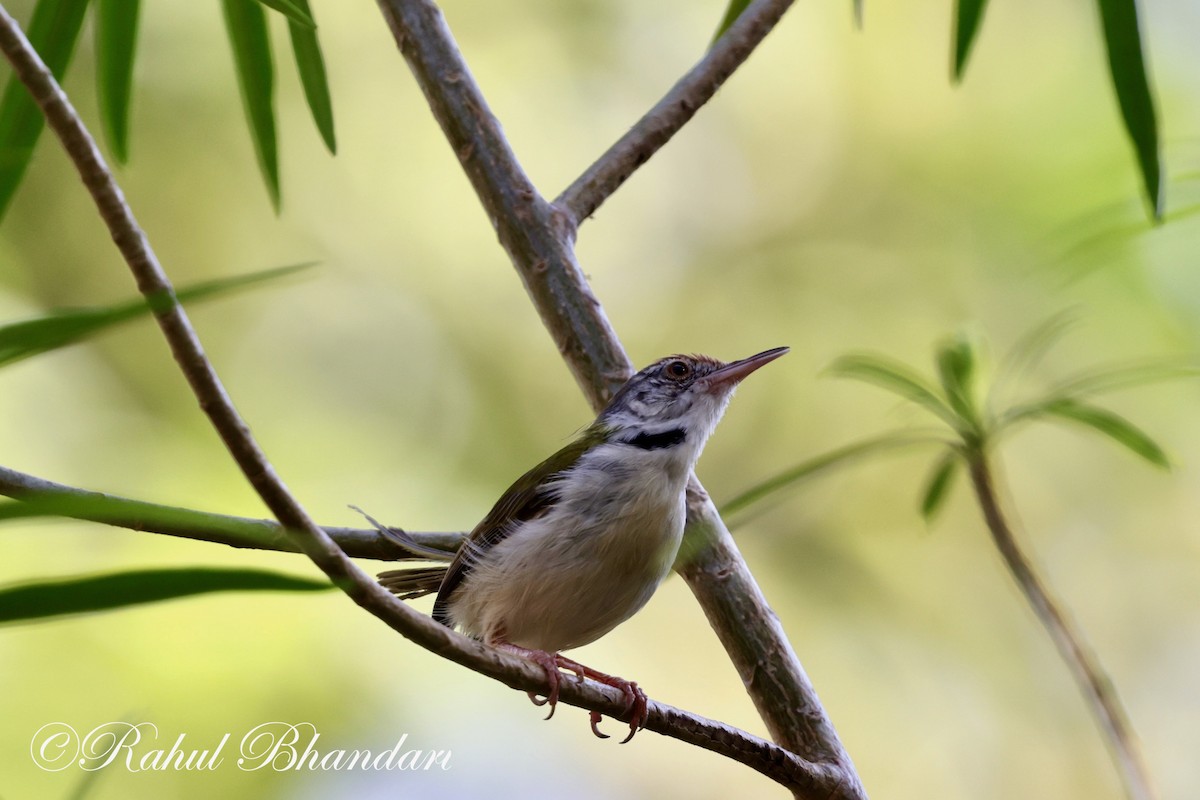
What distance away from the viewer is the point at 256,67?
8.91 ft

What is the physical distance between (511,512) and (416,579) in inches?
15.5

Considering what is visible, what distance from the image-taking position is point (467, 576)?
2943 millimetres

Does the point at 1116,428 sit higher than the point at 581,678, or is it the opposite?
the point at 1116,428

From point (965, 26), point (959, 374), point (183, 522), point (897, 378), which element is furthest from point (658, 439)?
→ point (183, 522)

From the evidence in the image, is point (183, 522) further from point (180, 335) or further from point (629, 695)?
point (629, 695)

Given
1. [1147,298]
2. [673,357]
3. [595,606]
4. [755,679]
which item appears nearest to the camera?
[755,679]

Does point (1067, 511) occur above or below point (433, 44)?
below

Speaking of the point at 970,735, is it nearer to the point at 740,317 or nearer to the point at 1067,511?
the point at 1067,511

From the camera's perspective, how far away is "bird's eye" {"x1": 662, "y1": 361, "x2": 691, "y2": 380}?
3.37 meters

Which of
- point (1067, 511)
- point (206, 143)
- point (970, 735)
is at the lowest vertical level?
point (970, 735)

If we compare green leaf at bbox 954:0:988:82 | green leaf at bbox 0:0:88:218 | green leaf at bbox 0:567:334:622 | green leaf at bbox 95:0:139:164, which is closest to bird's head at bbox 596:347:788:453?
green leaf at bbox 954:0:988:82

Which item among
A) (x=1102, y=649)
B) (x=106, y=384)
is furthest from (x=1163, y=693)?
(x=106, y=384)

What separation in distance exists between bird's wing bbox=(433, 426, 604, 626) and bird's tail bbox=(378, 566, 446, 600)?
2.8 inches

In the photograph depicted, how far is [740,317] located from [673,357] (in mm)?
4649
